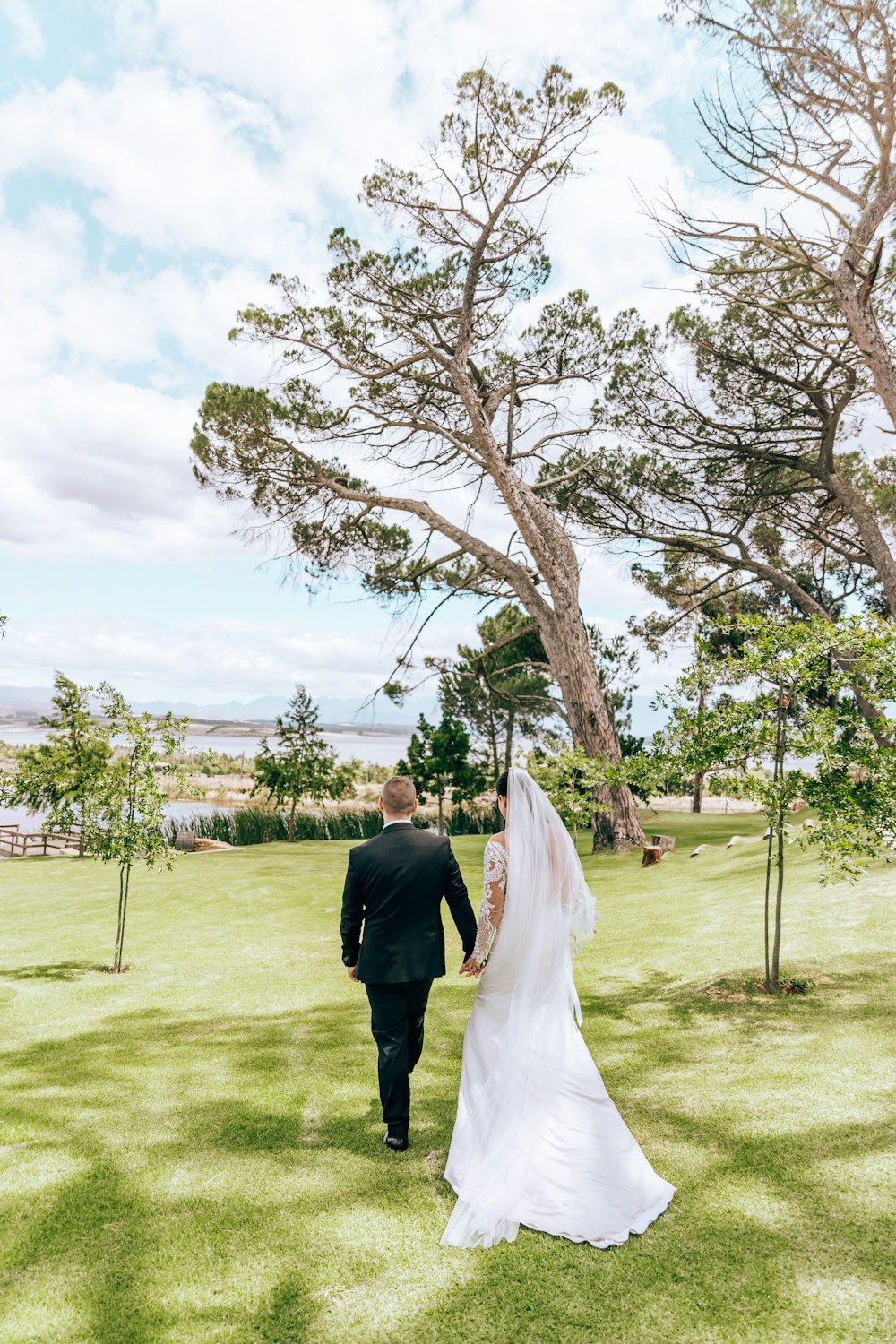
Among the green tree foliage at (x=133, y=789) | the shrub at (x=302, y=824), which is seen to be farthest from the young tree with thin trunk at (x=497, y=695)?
the green tree foliage at (x=133, y=789)

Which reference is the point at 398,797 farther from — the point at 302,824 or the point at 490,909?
the point at 302,824

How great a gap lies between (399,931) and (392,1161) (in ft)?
3.61

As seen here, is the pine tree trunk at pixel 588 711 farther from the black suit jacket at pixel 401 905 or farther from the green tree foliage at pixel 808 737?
the black suit jacket at pixel 401 905

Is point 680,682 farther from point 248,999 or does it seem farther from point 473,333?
point 473,333

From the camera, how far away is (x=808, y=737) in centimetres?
586

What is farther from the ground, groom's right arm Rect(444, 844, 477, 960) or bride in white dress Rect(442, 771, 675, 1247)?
groom's right arm Rect(444, 844, 477, 960)

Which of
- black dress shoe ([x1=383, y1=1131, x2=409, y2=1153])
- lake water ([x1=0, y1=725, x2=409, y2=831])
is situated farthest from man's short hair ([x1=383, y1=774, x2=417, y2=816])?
lake water ([x1=0, y1=725, x2=409, y2=831])

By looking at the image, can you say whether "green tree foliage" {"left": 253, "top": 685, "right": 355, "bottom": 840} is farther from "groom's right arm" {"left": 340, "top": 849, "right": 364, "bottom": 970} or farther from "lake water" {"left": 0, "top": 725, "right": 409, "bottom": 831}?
"groom's right arm" {"left": 340, "top": 849, "right": 364, "bottom": 970}

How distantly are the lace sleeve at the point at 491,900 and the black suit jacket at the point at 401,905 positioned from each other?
10 cm

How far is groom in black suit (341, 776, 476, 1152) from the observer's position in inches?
146

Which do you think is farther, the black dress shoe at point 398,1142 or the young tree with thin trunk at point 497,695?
the young tree with thin trunk at point 497,695

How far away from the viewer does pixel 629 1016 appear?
6.11 m

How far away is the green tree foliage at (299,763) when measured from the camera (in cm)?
2227

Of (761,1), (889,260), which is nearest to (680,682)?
(761,1)
